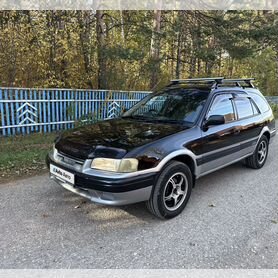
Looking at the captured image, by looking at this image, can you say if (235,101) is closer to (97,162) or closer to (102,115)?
(97,162)

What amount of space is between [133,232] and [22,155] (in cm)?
341

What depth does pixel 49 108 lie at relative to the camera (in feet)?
25.2

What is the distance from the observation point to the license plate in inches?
115

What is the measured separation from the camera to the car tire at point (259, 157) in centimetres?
491

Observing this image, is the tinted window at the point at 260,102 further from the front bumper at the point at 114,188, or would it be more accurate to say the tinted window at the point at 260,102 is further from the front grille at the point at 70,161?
the front grille at the point at 70,161

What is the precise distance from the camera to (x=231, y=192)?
394 cm

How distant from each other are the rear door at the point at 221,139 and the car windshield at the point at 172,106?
21 centimetres

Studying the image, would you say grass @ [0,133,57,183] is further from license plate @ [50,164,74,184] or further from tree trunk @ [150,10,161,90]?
tree trunk @ [150,10,161,90]

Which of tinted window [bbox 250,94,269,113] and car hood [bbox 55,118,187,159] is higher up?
tinted window [bbox 250,94,269,113]

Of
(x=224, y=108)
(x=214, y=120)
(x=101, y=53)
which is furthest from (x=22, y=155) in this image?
(x=101, y=53)

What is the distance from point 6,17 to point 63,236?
25.2 ft

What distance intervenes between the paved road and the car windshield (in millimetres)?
1211

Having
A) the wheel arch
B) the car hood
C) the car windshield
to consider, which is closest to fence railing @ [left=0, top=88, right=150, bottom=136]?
the car windshield

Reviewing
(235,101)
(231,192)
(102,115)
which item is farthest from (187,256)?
(102,115)
